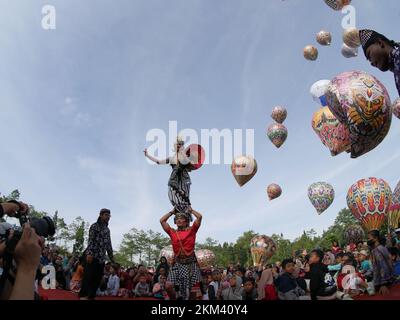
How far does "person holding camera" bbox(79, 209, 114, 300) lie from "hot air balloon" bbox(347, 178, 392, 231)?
15422 millimetres

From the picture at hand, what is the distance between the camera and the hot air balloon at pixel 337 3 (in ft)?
49.6

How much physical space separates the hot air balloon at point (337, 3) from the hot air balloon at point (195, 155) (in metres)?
11.9

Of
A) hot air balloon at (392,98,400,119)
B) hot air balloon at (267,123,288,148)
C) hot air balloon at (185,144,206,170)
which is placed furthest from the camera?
hot air balloon at (267,123,288,148)

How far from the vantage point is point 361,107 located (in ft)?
26.9

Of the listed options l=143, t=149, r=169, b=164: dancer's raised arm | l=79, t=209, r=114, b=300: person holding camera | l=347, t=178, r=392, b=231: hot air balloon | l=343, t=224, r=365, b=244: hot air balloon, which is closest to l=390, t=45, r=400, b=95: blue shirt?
l=143, t=149, r=169, b=164: dancer's raised arm

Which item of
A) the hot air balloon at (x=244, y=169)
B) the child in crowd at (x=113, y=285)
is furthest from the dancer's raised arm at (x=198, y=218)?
the hot air balloon at (x=244, y=169)

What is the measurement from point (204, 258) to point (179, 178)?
22.9ft

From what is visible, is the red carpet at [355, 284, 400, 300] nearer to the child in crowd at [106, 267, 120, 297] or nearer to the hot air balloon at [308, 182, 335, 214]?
the child in crowd at [106, 267, 120, 297]

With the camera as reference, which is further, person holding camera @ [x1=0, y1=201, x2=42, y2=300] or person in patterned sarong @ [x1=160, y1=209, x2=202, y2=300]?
person in patterned sarong @ [x1=160, y1=209, x2=202, y2=300]

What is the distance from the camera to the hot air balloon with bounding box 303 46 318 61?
21.1 m

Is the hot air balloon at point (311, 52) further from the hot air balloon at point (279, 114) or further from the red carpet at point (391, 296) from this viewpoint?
the red carpet at point (391, 296)

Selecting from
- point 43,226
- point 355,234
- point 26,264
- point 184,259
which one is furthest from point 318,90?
point 26,264
